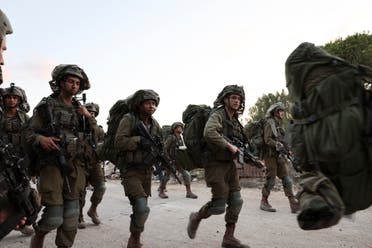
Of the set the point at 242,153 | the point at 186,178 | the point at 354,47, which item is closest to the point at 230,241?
the point at 242,153

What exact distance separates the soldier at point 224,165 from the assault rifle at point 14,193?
2772mm

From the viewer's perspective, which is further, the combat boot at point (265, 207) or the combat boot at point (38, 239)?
the combat boot at point (265, 207)

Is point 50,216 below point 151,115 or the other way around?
below

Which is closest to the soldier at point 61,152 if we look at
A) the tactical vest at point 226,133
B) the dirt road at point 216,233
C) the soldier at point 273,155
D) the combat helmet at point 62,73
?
the combat helmet at point 62,73

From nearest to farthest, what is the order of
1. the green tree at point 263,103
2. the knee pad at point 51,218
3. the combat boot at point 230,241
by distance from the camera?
the knee pad at point 51,218
the combat boot at point 230,241
the green tree at point 263,103

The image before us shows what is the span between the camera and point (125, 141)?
4832 millimetres

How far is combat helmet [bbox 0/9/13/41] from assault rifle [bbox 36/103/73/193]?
190cm

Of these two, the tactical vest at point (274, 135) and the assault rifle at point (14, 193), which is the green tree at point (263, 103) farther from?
the assault rifle at point (14, 193)

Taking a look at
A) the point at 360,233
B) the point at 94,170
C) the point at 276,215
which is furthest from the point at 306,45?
the point at 276,215

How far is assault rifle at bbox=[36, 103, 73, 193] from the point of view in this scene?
4059 millimetres

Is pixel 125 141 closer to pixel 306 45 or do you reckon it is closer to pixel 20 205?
pixel 20 205

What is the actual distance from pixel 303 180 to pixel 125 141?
3189mm

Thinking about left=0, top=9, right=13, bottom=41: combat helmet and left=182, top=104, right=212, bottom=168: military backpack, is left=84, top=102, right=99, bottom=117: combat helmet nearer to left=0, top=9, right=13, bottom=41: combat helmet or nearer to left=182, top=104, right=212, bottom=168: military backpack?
left=182, top=104, right=212, bottom=168: military backpack

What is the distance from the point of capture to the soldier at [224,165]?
16.6 ft
